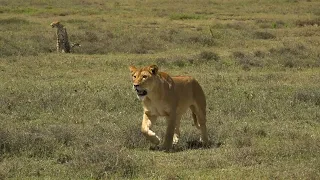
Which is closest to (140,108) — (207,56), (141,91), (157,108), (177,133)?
(177,133)

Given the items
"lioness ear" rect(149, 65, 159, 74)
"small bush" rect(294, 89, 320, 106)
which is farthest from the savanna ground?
"lioness ear" rect(149, 65, 159, 74)

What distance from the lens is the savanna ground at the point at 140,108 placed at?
7.62 m

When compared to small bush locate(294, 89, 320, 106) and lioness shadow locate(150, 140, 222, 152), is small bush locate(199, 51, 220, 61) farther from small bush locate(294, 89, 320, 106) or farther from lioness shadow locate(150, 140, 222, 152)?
lioness shadow locate(150, 140, 222, 152)

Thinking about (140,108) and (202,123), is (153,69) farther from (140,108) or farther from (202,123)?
(140,108)

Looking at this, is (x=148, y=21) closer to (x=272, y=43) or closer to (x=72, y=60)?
(x=272, y=43)

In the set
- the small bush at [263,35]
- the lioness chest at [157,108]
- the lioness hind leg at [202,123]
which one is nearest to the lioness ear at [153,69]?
the lioness chest at [157,108]

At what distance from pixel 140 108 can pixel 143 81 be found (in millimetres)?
3688

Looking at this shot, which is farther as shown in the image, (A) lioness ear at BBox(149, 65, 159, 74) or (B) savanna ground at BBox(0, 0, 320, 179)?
(A) lioness ear at BBox(149, 65, 159, 74)

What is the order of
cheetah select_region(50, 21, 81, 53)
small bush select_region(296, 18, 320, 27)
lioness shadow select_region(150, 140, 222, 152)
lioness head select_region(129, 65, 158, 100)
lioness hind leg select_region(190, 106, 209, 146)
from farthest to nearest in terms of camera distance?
small bush select_region(296, 18, 320, 27)
cheetah select_region(50, 21, 81, 53)
lioness hind leg select_region(190, 106, 209, 146)
lioness shadow select_region(150, 140, 222, 152)
lioness head select_region(129, 65, 158, 100)

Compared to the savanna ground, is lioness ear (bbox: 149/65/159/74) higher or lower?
higher

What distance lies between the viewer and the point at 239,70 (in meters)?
18.2

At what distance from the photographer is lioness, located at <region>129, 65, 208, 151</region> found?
28.3ft

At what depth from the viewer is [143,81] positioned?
8570mm

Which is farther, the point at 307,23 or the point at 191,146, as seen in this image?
the point at 307,23
